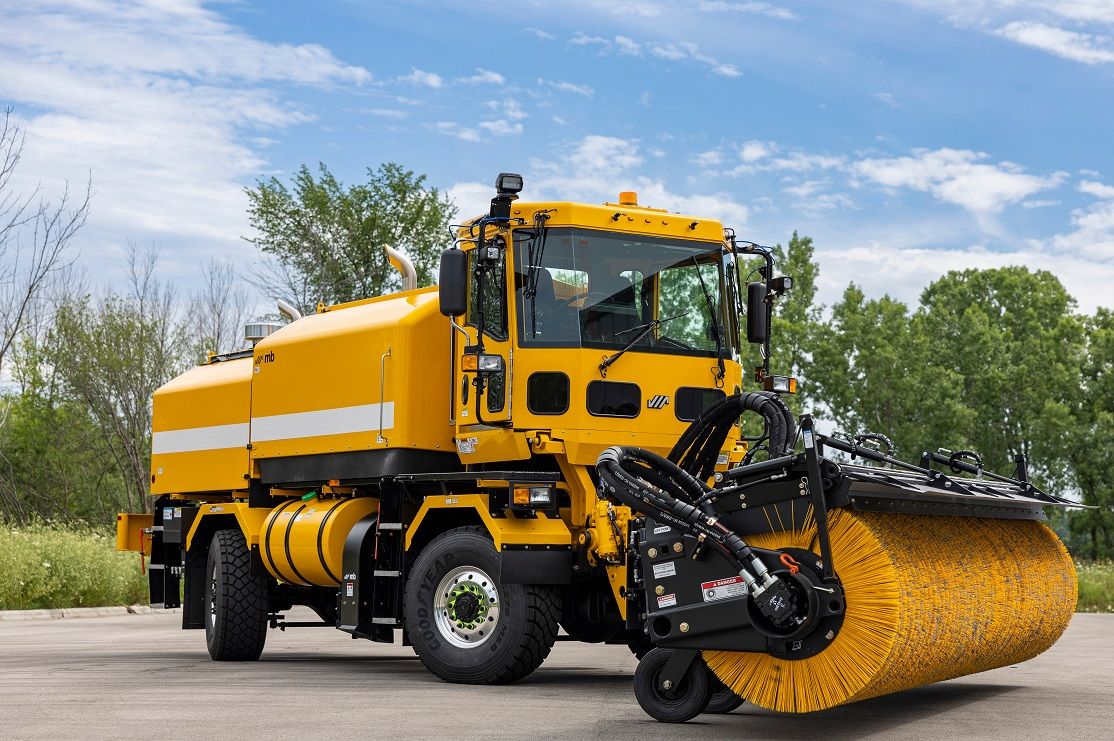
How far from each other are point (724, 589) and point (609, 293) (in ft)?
12.4

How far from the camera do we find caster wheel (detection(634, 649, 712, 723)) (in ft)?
27.2

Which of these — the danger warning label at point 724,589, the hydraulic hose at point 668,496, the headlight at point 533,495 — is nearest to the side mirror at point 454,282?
the headlight at point 533,495

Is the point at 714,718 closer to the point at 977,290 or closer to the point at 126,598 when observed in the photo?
the point at 126,598

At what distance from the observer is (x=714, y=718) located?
28.5ft

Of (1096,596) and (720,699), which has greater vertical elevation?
(720,699)

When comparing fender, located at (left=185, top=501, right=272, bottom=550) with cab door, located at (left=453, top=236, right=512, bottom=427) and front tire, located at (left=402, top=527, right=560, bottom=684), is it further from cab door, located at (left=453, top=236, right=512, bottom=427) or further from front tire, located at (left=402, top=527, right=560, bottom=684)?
cab door, located at (left=453, top=236, right=512, bottom=427)

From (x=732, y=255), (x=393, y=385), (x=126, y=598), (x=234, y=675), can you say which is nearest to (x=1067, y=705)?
(x=732, y=255)

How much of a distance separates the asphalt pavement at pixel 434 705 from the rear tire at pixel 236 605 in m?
0.29

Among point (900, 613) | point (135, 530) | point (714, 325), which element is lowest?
point (900, 613)

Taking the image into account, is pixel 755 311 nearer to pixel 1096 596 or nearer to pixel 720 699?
pixel 720 699

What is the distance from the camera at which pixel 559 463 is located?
36.1 feet

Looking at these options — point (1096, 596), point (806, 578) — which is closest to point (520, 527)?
point (806, 578)

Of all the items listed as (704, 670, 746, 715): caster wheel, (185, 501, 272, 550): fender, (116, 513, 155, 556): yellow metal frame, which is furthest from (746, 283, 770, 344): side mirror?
(116, 513, 155, 556): yellow metal frame

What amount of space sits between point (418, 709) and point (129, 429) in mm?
34946
